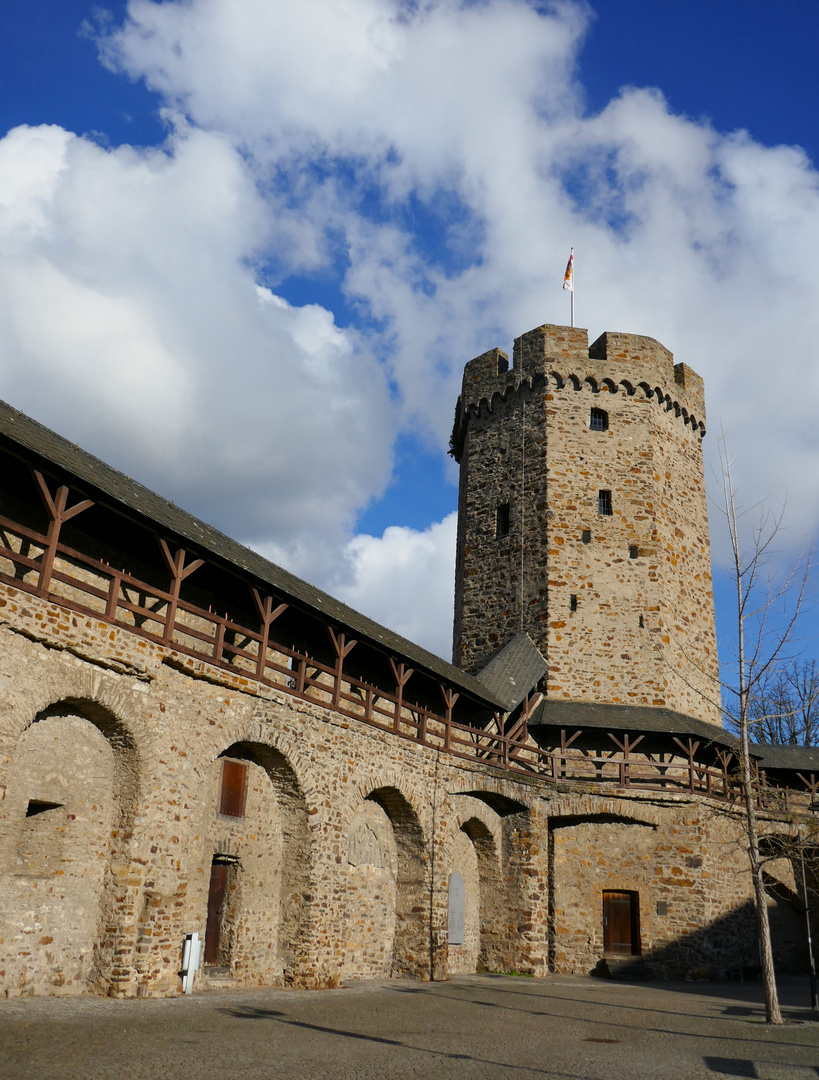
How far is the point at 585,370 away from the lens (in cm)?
2452

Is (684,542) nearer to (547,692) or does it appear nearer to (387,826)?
(547,692)

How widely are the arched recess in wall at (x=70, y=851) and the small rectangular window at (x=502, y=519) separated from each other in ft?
49.2

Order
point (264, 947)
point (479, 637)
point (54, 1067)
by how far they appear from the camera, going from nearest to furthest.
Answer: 1. point (54, 1067)
2. point (264, 947)
3. point (479, 637)

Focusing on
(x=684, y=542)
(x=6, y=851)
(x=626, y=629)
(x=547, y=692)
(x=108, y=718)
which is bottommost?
(x=6, y=851)

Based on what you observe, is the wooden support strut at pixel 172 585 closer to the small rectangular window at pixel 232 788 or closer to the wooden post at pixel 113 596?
the wooden post at pixel 113 596

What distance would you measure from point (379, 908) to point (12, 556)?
9.82 meters

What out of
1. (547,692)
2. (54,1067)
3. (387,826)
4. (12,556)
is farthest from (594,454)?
(54,1067)

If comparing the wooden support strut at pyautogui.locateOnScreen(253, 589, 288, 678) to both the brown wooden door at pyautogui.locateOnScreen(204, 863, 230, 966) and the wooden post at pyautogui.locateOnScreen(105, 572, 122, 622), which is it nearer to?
the wooden post at pyautogui.locateOnScreen(105, 572, 122, 622)

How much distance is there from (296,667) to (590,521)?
1059cm

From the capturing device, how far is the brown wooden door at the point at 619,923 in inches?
747

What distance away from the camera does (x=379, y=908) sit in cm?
1547

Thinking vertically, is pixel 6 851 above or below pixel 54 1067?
above

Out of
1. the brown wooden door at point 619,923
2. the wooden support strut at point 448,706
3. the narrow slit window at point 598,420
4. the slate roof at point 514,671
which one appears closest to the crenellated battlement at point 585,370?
the narrow slit window at point 598,420

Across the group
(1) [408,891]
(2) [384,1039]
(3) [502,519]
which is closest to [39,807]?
(2) [384,1039]
